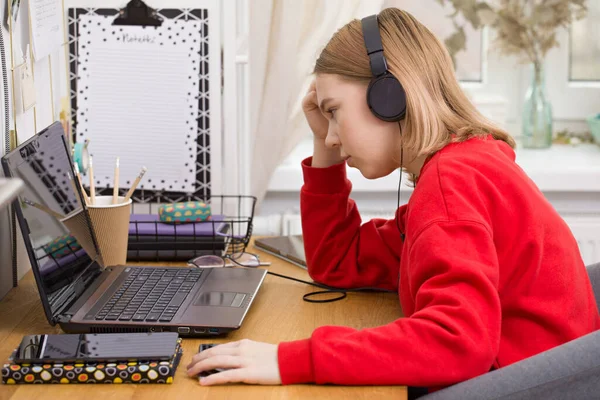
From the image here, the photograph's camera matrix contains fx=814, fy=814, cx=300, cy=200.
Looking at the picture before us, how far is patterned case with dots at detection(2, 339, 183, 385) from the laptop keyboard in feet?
0.56

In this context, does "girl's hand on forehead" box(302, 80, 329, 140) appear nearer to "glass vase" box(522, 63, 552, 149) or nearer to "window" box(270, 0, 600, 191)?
"window" box(270, 0, 600, 191)

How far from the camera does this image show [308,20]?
209 cm

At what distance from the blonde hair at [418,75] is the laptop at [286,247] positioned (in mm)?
421

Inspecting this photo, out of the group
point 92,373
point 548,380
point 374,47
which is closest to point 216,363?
point 92,373

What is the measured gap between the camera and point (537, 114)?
7.93 feet

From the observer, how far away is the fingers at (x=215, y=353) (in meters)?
1.00

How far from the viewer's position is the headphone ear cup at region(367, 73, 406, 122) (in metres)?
1.15

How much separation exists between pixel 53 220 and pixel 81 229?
0.12m

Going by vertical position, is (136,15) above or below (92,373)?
above

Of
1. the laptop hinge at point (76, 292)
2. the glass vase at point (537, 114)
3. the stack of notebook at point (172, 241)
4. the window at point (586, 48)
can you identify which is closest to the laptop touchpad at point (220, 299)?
the laptop hinge at point (76, 292)

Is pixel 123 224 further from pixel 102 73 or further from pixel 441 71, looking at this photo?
pixel 441 71

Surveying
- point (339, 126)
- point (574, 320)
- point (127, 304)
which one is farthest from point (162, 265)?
point (574, 320)

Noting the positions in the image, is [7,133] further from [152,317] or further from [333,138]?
[333,138]

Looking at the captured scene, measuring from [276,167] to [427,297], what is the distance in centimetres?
118
